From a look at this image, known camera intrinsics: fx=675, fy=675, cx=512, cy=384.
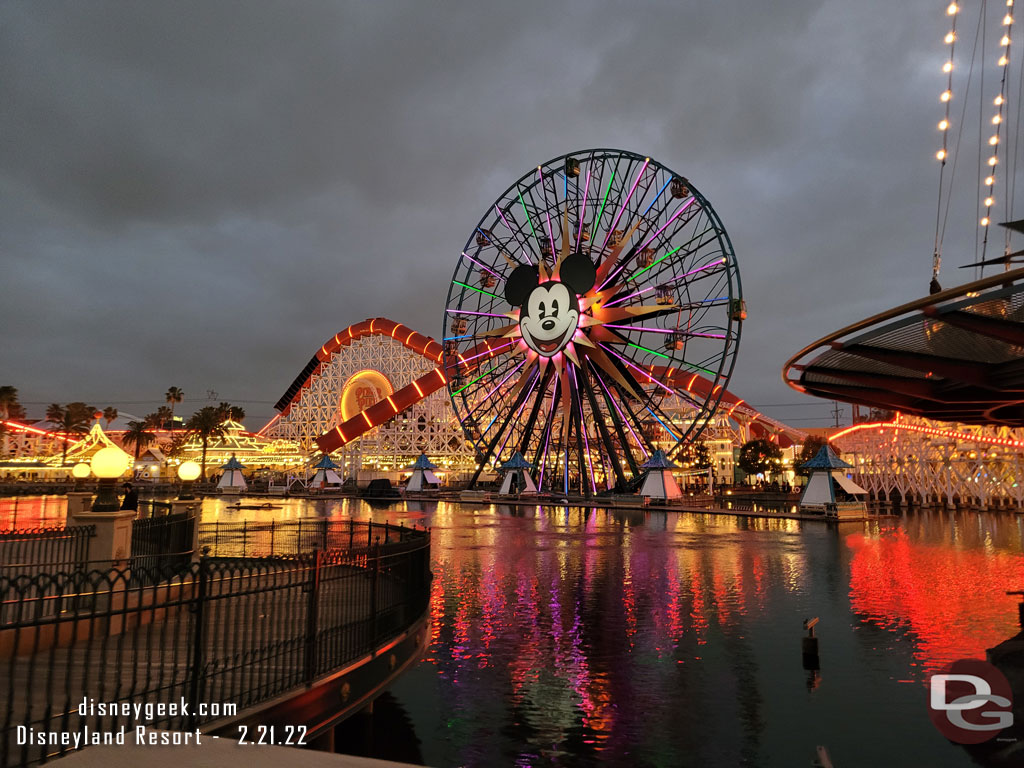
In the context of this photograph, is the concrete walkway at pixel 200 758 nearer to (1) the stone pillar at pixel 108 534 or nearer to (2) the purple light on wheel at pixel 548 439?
(1) the stone pillar at pixel 108 534

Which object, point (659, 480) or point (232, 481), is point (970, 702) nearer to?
point (659, 480)

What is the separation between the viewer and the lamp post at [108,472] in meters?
10.3

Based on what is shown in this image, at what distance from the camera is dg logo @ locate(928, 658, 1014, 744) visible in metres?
7.82

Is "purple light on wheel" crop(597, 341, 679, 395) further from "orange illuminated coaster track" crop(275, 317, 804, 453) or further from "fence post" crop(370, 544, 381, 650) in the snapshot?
"fence post" crop(370, 544, 381, 650)

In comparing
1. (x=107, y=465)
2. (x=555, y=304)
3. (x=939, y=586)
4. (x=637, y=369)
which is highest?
(x=555, y=304)

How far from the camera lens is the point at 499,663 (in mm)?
10281

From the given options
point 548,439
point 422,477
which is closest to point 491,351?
point 548,439

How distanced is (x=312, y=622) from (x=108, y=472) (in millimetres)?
5720

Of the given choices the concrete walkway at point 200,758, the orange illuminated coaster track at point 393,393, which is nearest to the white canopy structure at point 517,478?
the orange illuminated coaster track at point 393,393

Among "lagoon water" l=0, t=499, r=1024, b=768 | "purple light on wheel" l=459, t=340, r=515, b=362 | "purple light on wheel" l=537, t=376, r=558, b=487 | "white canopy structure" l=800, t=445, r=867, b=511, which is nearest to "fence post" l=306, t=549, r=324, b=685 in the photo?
"lagoon water" l=0, t=499, r=1024, b=768

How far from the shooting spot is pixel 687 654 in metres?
10.7

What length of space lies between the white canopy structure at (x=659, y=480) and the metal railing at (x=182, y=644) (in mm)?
36767

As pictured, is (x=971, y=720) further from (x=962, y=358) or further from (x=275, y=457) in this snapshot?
(x=275, y=457)

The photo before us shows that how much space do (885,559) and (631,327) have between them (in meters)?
24.8
